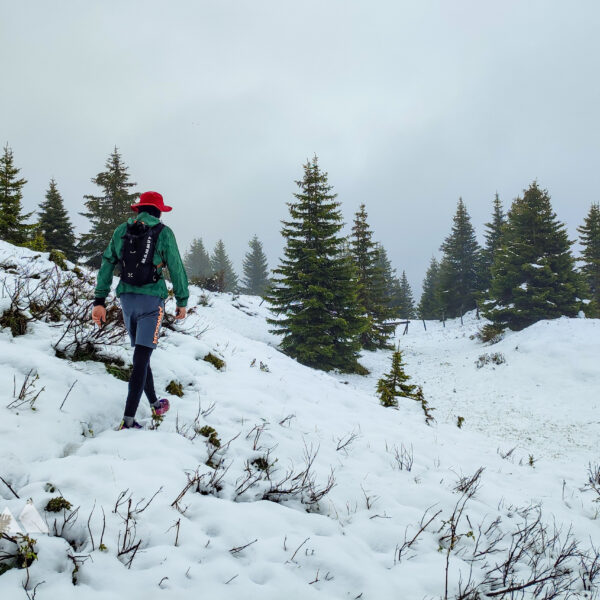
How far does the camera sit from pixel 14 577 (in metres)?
1.57

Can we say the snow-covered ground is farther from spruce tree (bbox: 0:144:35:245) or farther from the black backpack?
spruce tree (bbox: 0:144:35:245)

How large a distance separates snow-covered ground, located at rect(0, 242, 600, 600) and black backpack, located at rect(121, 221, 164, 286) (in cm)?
124

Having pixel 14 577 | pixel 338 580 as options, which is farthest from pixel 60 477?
pixel 338 580

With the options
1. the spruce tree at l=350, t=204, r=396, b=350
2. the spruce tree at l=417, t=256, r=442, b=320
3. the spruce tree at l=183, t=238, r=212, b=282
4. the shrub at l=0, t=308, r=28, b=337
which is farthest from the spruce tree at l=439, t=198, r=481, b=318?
the spruce tree at l=183, t=238, r=212, b=282

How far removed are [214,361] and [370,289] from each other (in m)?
17.6

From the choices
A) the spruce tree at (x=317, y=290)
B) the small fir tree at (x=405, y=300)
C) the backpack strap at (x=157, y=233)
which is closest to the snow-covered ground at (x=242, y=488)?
the backpack strap at (x=157, y=233)

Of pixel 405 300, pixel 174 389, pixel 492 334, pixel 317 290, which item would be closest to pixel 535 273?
pixel 492 334

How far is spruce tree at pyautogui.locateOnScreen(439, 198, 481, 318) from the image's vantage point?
103ft

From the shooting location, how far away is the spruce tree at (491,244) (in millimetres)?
31328

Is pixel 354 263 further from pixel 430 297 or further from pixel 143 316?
pixel 430 297

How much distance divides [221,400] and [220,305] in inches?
673

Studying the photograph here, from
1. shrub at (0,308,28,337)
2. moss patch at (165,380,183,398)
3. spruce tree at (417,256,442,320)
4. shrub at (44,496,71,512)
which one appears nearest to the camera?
shrub at (44,496,71,512)

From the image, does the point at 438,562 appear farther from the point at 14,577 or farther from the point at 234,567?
the point at 14,577

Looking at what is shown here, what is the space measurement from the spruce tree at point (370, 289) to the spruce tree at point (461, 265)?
40.1 ft
